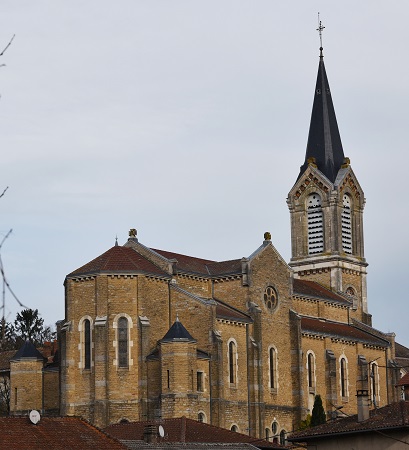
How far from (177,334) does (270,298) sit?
10644mm

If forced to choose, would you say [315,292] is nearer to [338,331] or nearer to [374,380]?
[338,331]

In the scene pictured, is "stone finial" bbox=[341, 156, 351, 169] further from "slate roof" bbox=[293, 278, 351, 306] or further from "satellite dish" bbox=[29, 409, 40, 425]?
"satellite dish" bbox=[29, 409, 40, 425]

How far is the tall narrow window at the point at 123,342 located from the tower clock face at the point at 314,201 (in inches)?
1273

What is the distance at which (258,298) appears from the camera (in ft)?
275

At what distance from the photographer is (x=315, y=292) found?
311ft

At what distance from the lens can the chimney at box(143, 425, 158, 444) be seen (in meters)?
50.6

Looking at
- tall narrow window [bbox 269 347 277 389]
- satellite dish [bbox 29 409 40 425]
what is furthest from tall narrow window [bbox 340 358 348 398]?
satellite dish [bbox 29 409 40 425]

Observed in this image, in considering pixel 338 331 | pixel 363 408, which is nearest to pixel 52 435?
pixel 363 408

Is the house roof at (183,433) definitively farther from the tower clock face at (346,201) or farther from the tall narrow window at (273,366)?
the tower clock face at (346,201)

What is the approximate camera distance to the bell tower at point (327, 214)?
105 metres

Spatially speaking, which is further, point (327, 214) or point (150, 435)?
point (327, 214)

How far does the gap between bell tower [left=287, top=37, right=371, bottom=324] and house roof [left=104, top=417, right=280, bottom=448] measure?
142 feet

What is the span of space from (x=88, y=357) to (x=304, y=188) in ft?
112

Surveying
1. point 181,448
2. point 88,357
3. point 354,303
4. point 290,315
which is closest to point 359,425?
point 181,448
